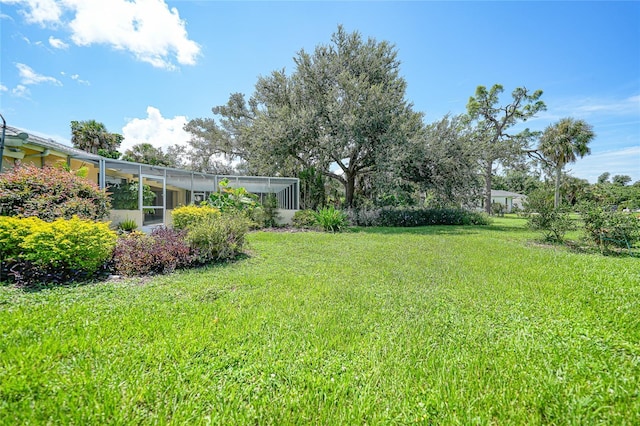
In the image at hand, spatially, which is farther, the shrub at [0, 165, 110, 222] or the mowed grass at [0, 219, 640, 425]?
the shrub at [0, 165, 110, 222]

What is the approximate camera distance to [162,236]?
6.71 meters

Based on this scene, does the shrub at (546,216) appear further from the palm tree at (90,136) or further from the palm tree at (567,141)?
the palm tree at (90,136)

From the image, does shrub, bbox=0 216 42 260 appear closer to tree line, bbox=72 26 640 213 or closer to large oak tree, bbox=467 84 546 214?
tree line, bbox=72 26 640 213

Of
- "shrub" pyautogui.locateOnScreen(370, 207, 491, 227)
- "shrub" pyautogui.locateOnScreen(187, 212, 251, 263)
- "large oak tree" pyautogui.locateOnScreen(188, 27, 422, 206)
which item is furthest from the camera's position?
"shrub" pyautogui.locateOnScreen(370, 207, 491, 227)

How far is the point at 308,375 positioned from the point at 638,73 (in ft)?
46.9

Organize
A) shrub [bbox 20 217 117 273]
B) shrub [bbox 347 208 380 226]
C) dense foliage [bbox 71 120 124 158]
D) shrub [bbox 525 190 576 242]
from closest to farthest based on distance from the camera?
shrub [bbox 20 217 117 273] < shrub [bbox 525 190 576 242] < shrub [bbox 347 208 380 226] < dense foliage [bbox 71 120 124 158]

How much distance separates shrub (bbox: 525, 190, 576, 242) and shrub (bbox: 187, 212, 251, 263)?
10.6 metres

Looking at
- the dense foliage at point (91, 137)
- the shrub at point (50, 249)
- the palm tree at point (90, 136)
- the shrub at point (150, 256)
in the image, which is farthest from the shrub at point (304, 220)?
the palm tree at point (90, 136)

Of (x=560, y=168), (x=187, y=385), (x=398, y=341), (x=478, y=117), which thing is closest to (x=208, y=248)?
(x=187, y=385)

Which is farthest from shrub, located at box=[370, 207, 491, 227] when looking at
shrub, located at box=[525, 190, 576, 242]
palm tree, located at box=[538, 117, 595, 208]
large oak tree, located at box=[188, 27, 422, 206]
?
palm tree, located at box=[538, 117, 595, 208]

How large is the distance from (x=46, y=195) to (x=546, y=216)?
15469 mm

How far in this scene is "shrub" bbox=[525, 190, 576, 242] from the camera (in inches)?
363

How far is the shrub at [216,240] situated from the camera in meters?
6.06

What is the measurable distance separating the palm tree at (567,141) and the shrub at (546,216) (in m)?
17.9
